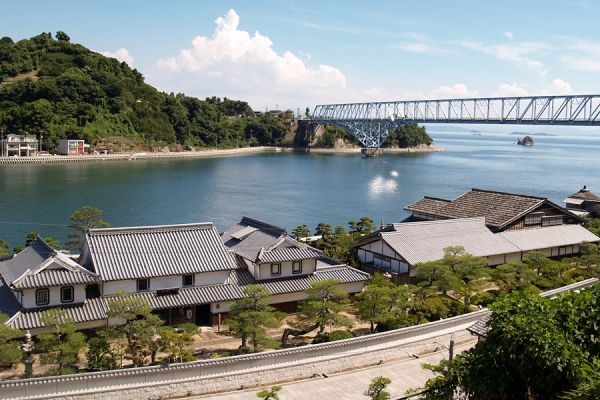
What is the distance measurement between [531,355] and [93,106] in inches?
3555

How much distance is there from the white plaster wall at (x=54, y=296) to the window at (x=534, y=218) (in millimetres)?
18038

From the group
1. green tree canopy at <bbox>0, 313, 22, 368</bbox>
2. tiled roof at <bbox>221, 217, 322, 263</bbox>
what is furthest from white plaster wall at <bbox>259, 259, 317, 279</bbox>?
green tree canopy at <bbox>0, 313, 22, 368</bbox>

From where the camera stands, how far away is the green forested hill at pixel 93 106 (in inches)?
3327

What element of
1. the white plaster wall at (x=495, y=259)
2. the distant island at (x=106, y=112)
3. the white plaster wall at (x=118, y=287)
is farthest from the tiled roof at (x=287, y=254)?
the distant island at (x=106, y=112)

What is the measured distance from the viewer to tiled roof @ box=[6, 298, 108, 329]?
1420cm

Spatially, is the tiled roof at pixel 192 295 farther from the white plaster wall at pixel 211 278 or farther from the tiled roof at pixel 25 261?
the tiled roof at pixel 25 261

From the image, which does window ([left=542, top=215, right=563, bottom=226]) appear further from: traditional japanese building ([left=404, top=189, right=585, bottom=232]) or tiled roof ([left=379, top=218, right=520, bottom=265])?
tiled roof ([left=379, top=218, right=520, bottom=265])

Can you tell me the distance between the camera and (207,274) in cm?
1723

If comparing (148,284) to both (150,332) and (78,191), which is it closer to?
(150,332)

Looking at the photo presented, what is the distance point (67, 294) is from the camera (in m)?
15.4

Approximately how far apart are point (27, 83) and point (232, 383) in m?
87.9

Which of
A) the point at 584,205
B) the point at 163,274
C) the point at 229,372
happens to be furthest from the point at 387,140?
the point at 229,372

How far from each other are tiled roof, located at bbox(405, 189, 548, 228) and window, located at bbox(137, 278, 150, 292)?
14583 millimetres

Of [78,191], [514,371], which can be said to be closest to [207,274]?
[514,371]
